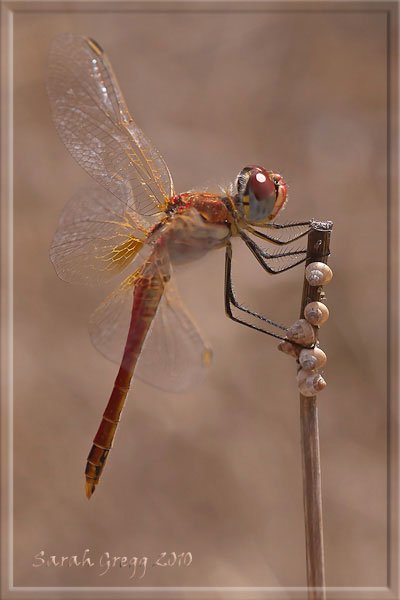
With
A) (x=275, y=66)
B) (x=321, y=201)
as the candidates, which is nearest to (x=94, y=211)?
(x=321, y=201)

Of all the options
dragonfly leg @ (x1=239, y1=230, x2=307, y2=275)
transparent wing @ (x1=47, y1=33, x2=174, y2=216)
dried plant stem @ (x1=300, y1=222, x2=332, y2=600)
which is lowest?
dried plant stem @ (x1=300, y1=222, x2=332, y2=600)

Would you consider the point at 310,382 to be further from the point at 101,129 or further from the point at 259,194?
the point at 101,129

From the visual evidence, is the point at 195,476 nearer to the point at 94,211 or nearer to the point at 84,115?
the point at 94,211

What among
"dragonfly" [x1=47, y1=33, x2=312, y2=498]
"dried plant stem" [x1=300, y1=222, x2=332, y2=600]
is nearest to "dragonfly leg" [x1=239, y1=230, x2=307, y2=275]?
"dragonfly" [x1=47, y1=33, x2=312, y2=498]

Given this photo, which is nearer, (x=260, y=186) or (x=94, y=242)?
(x=260, y=186)

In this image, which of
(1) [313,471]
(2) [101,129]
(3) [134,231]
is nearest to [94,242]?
(3) [134,231]

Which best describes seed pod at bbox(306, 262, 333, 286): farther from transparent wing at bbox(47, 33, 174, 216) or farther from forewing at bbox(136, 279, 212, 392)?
transparent wing at bbox(47, 33, 174, 216)

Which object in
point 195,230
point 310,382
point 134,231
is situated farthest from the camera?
point 134,231
